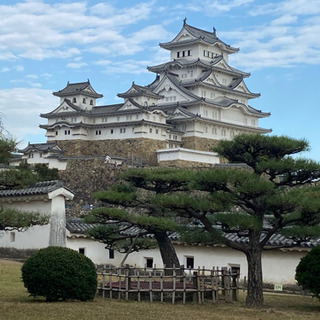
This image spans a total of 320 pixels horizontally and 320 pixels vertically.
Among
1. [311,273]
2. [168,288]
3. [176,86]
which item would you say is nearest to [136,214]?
[168,288]

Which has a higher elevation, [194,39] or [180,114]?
[194,39]

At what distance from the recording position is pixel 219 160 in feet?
157

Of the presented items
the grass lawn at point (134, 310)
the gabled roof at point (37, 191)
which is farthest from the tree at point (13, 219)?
the gabled roof at point (37, 191)

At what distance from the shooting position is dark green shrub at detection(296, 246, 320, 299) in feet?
45.3

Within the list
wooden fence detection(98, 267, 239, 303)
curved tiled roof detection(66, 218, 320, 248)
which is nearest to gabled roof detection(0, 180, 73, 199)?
curved tiled roof detection(66, 218, 320, 248)

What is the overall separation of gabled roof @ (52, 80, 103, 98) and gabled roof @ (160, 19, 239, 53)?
9.52 metres

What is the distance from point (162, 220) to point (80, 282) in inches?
115

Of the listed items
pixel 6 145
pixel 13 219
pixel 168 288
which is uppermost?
pixel 6 145

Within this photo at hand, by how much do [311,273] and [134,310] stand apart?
14.1 feet

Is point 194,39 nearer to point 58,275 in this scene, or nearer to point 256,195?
point 256,195

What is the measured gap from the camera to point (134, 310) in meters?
12.4

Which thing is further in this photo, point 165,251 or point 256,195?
point 165,251

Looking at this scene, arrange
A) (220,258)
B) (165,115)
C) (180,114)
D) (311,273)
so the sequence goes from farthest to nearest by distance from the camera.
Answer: (180,114) → (165,115) → (220,258) → (311,273)

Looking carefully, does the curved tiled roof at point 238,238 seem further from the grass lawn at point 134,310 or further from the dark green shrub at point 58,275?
the dark green shrub at point 58,275
